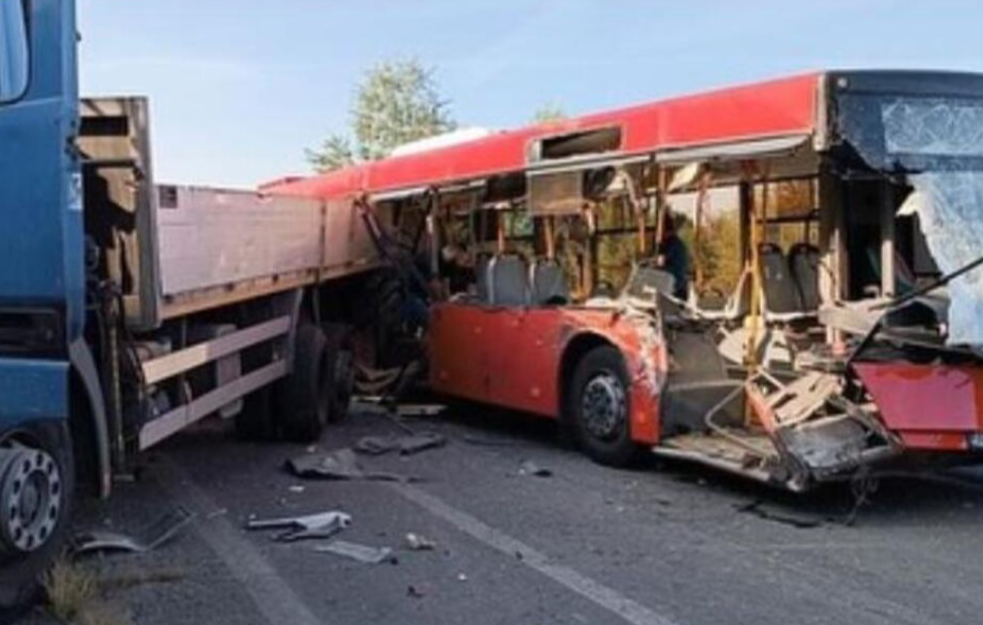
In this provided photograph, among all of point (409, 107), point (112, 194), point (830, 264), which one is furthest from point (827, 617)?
point (409, 107)

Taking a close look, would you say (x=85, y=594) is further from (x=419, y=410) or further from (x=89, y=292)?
(x=419, y=410)

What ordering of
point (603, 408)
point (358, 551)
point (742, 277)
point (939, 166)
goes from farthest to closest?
point (603, 408) → point (742, 277) → point (939, 166) → point (358, 551)

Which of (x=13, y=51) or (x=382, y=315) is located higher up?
(x=13, y=51)

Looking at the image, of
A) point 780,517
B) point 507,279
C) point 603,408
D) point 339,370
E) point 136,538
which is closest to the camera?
point 136,538

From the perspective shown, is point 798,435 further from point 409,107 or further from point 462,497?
point 409,107

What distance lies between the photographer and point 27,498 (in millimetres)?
5395

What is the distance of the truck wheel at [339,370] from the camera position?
11.6 meters

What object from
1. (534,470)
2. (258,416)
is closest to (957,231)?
(534,470)

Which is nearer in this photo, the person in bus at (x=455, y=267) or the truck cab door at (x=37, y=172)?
the truck cab door at (x=37, y=172)

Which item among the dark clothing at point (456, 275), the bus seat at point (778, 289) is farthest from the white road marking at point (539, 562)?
the dark clothing at point (456, 275)

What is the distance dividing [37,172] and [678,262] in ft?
19.2

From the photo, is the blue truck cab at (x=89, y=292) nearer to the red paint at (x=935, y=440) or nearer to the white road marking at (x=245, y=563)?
the white road marking at (x=245, y=563)

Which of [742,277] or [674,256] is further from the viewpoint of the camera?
[674,256]

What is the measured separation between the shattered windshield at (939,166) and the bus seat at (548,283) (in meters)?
3.82
